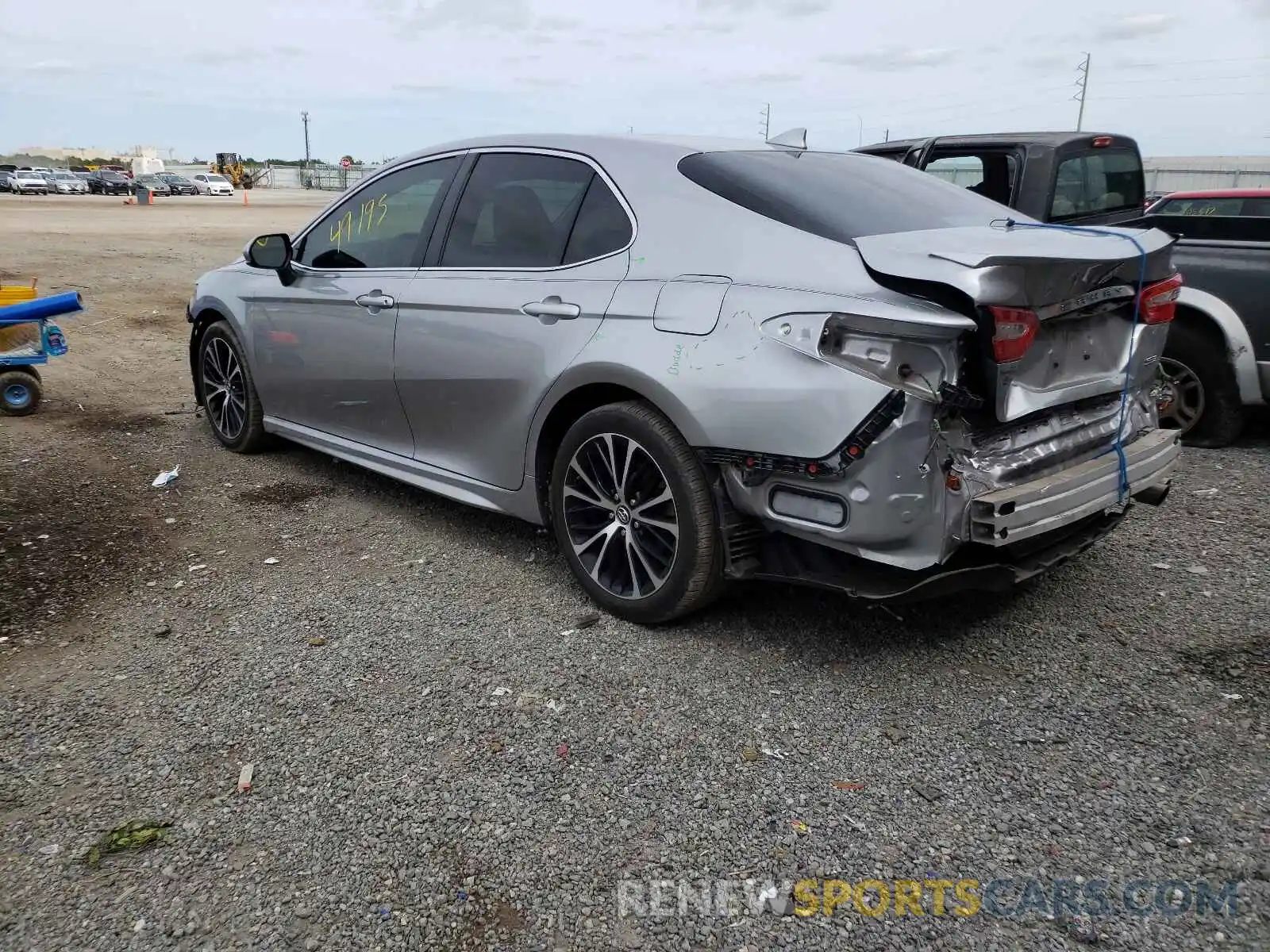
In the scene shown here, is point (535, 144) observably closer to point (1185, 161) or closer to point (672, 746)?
point (672, 746)

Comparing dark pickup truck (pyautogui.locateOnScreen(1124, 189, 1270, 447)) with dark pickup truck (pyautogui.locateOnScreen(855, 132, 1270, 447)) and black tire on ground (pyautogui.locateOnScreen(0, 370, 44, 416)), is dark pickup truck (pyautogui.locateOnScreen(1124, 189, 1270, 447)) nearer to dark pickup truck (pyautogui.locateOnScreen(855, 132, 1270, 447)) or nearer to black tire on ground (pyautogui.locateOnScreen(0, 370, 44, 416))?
dark pickup truck (pyautogui.locateOnScreen(855, 132, 1270, 447))

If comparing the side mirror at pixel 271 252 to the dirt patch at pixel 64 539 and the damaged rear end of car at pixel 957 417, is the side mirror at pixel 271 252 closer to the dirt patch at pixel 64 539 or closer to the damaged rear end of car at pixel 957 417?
the dirt patch at pixel 64 539

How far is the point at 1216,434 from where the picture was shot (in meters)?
5.95

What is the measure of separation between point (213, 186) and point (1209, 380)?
68273 millimetres

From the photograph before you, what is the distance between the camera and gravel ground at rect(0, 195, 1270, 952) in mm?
2268

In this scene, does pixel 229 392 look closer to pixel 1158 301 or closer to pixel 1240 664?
pixel 1158 301

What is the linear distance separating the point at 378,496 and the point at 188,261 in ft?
45.5

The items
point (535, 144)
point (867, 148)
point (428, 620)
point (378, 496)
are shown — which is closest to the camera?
point (428, 620)

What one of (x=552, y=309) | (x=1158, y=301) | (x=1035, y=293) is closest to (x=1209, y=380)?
(x=1158, y=301)

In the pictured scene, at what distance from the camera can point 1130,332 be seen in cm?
337

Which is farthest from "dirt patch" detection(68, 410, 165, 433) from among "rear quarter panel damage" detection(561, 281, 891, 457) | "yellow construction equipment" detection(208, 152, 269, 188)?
"yellow construction equipment" detection(208, 152, 269, 188)

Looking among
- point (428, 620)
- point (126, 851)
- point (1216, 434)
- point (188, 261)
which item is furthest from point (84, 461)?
point (188, 261)

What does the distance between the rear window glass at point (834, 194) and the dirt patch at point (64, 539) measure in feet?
9.57

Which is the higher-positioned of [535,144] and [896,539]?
[535,144]
